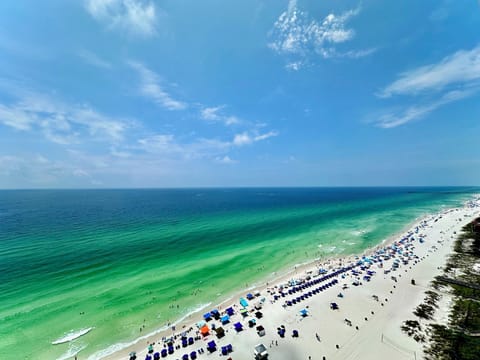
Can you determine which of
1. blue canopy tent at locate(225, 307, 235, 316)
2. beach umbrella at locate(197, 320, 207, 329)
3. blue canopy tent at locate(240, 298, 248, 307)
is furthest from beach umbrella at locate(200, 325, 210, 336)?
blue canopy tent at locate(240, 298, 248, 307)

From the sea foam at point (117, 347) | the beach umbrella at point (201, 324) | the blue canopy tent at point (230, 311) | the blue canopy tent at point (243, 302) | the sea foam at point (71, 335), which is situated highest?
the blue canopy tent at point (243, 302)

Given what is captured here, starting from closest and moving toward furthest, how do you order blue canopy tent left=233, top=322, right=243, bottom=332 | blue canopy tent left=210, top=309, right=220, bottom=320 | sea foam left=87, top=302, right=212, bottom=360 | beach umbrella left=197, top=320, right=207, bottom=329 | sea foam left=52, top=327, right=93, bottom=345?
sea foam left=87, top=302, right=212, bottom=360, sea foam left=52, top=327, right=93, bottom=345, blue canopy tent left=233, top=322, right=243, bottom=332, beach umbrella left=197, top=320, right=207, bottom=329, blue canopy tent left=210, top=309, right=220, bottom=320

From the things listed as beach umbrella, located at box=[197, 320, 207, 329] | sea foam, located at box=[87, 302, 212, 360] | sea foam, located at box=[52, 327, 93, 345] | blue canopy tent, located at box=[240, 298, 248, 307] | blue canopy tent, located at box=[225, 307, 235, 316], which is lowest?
sea foam, located at box=[87, 302, 212, 360]

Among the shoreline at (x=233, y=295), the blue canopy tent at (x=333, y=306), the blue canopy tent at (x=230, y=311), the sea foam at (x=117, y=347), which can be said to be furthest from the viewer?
the blue canopy tent at (x=333, y=306)

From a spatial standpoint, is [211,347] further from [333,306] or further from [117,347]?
[333,306]

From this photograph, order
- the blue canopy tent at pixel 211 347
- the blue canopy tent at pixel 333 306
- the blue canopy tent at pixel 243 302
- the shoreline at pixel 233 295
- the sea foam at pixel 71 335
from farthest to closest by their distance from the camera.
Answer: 1. the blue canopy tent at pixel 243 302
2. the blue canopy tent at pixel 333 306
3. the sea foam at pixel 71 335
4. the shoreline at pixel 233 295
5. the blue canopy tent at pixel 211 347

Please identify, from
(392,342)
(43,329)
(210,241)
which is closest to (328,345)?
(392,342)

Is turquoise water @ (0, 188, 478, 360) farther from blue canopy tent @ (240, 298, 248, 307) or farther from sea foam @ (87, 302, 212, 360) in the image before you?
blue canopy tent @ (240, 298, 248, 307)

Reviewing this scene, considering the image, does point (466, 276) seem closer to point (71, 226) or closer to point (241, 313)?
point (241, 313)

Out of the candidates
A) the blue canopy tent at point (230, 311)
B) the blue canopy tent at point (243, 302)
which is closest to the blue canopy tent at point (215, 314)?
the blue canopy tent at point (230, 311)

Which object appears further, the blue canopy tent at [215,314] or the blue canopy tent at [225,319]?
the blue canopy tent at [215,314]

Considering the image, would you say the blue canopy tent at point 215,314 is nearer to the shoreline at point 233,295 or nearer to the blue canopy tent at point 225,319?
the blue canopy tent at point 225,319

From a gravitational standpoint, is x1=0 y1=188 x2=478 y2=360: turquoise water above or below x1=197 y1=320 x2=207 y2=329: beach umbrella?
above
